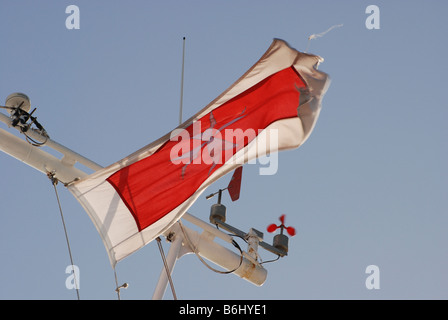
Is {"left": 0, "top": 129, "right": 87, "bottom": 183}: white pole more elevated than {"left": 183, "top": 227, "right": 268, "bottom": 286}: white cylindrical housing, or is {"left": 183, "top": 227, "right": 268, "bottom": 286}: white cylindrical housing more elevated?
{"left": 0, "top": 129, "right": 87, "bottom": 183}: white pole

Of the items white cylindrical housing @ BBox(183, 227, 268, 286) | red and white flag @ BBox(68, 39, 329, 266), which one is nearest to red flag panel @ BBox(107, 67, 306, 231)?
red and white flag @ BBox(68, 39, 329, 266)

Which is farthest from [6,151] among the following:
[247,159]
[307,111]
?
[307,111]

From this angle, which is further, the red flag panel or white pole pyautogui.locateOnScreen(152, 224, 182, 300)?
white pole pyautogui.locateOnScreen(152, 224, 182, 300)

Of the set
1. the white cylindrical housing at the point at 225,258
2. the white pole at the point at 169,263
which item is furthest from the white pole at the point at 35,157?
the white cylindrical housing at the point at 225,258

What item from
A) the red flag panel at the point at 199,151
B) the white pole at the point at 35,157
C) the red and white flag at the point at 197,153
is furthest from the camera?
the white pole at the point at 35,157

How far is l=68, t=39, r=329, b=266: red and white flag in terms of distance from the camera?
934 cm

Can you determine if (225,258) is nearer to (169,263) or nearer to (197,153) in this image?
(169,263)

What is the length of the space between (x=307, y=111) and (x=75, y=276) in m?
3.85

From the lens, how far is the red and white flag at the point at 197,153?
9336 mm

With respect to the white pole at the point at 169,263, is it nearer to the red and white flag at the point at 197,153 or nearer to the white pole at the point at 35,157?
the red and white flag at the point at 197,153

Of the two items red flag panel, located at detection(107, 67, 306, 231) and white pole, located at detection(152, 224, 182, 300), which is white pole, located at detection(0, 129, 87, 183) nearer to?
red flag panel, located at detection(107, 67, 306, 231)

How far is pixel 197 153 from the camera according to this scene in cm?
992

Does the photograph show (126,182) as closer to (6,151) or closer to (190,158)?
(190,158)

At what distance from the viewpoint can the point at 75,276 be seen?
10.4 meters
